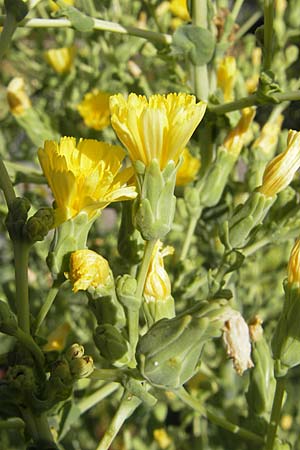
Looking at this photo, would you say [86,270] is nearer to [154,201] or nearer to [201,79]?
[154,201]

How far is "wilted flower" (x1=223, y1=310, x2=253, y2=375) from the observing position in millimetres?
625

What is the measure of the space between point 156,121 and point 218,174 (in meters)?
0.28

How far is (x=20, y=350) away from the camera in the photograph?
686 millimetres

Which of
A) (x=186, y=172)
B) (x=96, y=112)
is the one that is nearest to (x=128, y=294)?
(x=186, y=172)

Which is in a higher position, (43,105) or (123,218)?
(123,218)

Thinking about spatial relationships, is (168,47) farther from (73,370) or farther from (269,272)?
(269,272)

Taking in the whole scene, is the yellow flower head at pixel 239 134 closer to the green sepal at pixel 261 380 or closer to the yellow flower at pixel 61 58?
the green sepal at pixel 261 380

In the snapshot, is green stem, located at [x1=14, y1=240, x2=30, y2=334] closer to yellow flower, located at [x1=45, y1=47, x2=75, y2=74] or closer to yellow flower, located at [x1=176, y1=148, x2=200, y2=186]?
yellow flower, located at [x1=176, y1=148, x2=200, y2=186]

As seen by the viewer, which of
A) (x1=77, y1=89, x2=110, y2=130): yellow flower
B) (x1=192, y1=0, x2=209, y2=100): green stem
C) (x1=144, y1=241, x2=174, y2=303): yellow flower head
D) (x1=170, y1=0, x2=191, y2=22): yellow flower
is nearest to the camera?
(x1=144, y1=241, x2=174, y2=303): yellow flower head

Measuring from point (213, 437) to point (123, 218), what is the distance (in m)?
0.72

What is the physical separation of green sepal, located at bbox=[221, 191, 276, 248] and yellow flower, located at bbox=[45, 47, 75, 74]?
0.66 m

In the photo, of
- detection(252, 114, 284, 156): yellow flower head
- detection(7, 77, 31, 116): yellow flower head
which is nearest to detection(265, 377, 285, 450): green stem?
detection(252, 114, 284, 156): yellow flower head

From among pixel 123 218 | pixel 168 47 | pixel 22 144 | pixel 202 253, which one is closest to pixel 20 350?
pixel 123 218

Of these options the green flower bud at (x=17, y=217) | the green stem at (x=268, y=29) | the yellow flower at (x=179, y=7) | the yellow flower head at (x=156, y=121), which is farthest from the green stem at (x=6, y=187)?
the yellow flower at (x=179, y=7)
